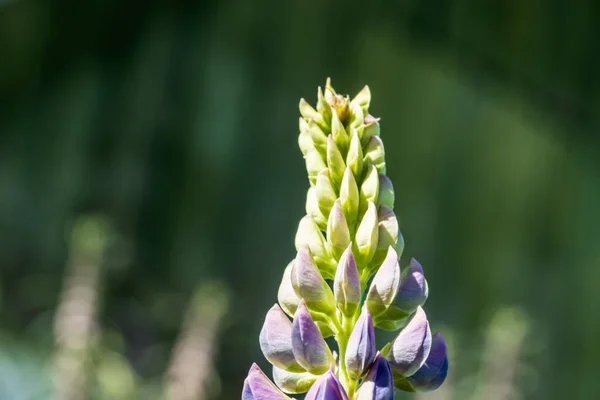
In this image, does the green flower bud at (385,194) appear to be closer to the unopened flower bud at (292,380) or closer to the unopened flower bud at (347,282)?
the unopened flower bud at (347,282)

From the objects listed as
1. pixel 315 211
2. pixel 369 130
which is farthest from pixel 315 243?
pixel 369 130

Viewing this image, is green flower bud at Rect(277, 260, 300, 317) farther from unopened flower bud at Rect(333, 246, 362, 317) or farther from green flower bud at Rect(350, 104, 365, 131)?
green flower bud at Rect(350, 104, 365, 131)

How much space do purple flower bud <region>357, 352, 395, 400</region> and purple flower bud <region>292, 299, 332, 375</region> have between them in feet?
0.23

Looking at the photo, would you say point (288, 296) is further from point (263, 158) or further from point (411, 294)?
point (263, 158)

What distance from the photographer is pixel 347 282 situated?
0.86m

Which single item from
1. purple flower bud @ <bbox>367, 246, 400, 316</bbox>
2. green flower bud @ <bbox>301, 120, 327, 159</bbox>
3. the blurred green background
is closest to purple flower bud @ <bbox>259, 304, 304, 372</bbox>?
purple flower bud @ <bbox>367, 246, 400, 316</bbox>

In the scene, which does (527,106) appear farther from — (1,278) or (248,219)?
(1,278)

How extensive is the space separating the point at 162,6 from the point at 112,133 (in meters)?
0.78

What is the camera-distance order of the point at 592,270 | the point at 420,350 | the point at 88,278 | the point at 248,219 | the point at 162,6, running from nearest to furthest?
the point at 420,350 < the point at 88,278 < the point at 592,270 < the point at 248,219 < the point at 162,6

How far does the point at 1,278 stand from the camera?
161 inches

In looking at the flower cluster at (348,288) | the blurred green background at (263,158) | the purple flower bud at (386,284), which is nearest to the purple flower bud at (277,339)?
the flower cluster at (348,288)

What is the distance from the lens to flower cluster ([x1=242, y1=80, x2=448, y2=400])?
2.78ft

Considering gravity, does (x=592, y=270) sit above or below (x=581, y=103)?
below

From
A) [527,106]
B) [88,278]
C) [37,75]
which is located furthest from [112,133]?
[527,106]
